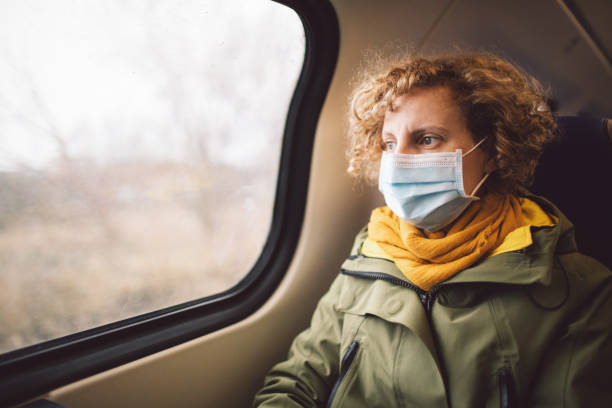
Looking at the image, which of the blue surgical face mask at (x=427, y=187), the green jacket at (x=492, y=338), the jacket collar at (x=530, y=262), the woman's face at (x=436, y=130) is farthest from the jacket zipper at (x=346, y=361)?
the woman's face at (x=436, y=130)

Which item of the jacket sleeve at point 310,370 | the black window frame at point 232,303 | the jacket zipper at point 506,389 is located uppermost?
the black window frame at point 232,303

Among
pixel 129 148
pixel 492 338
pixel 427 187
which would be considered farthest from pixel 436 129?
pixel 129 148

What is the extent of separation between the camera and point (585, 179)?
1022 millimetres

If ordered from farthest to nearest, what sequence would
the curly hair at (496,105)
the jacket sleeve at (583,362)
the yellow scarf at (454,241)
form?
1. the curly hair at (496,105)
2. the yellow scarf at (454,241)
3. the jacket sleeve at (583,362)

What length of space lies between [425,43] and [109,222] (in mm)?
1673

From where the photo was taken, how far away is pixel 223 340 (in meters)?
1.27

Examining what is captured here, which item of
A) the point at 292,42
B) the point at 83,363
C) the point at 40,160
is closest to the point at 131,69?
the point at 40,160

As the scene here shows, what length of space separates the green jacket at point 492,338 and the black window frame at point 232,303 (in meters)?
0.47

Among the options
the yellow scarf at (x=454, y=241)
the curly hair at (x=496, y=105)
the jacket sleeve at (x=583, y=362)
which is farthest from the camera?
the curly hair at (x=496, y=105)

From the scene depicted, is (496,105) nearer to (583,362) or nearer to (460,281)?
(460,281)

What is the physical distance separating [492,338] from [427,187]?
0.47 m

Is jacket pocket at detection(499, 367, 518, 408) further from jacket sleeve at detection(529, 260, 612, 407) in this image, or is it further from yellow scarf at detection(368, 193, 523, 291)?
yellow scarf at detection(368, 193, 523, 291)

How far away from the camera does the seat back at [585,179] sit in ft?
3.23

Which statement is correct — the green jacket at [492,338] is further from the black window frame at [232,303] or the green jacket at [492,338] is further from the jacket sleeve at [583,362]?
the black window frame at [232,303]
